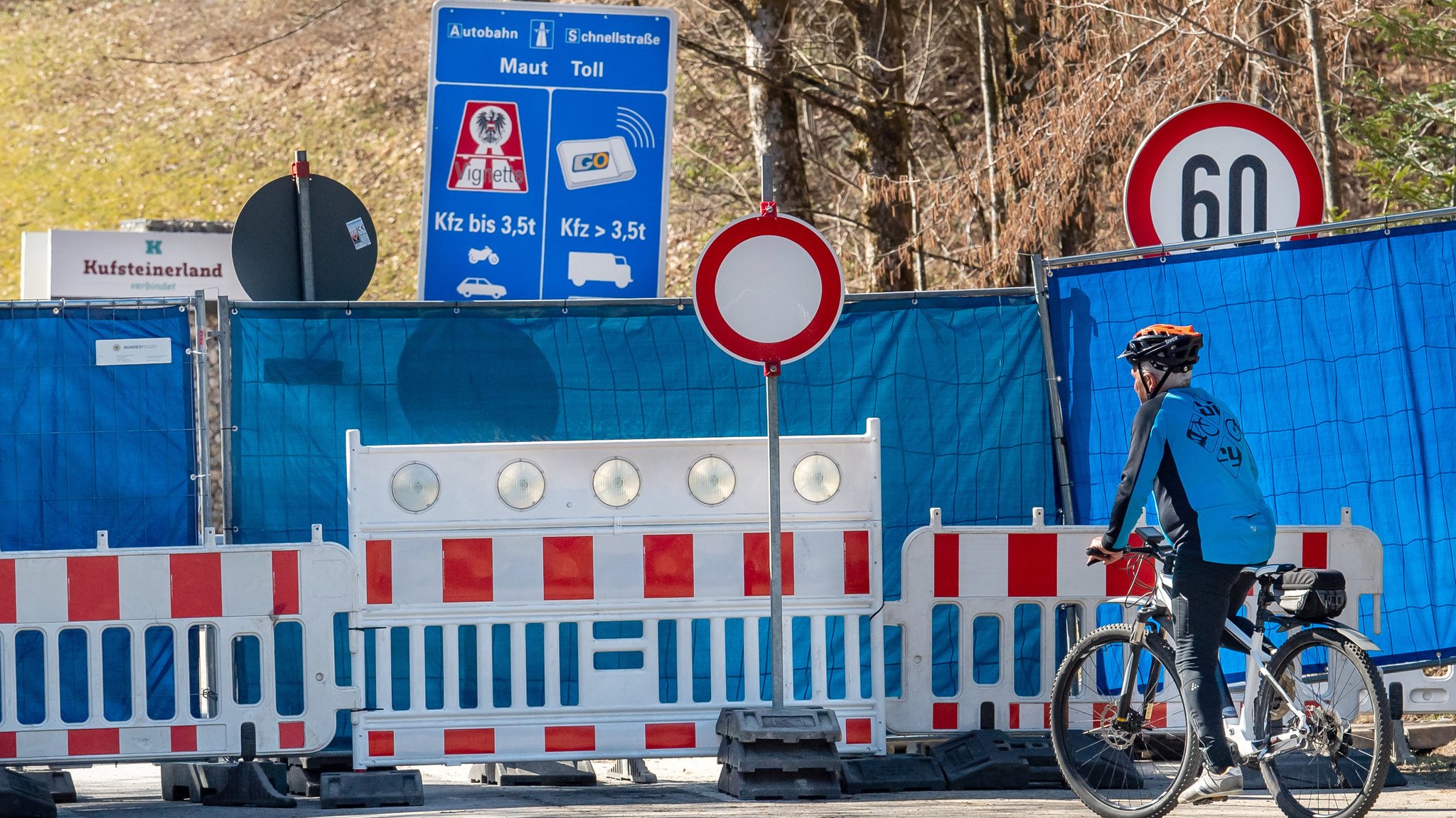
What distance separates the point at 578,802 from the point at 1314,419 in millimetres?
3710

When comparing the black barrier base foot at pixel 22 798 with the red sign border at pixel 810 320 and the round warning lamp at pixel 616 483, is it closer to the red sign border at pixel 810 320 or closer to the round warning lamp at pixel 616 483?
the round warning lamp at pixel 616 483

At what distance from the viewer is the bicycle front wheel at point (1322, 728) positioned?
595 centimetres

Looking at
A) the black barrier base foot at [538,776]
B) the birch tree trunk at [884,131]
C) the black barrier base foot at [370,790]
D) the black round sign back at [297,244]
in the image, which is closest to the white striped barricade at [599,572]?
the black barrier base foot at [370,790]

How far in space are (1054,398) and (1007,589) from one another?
1402 mm

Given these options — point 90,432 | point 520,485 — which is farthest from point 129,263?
point 520,485

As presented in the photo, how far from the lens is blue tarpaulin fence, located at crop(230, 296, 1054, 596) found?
8.59 m

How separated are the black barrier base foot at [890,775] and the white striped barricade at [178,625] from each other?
2.06m

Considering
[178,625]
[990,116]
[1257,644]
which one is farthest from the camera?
[990,116]

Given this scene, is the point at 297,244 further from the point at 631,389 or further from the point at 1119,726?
the point at 1119,726

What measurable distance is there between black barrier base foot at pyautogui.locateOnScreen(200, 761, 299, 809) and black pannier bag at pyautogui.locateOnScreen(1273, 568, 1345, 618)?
13.1 feet

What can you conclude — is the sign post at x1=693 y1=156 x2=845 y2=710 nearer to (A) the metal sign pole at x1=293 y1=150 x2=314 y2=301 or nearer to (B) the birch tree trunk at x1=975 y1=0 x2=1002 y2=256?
(A) the metal sign pole at x1=293 y1=150 x2=314 y2=301

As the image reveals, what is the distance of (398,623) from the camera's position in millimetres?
7457

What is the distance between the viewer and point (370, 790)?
7227 mm

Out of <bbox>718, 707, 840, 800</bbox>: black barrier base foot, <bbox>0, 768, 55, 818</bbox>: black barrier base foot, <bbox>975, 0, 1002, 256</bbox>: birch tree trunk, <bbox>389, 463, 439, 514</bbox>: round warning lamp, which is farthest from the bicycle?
<bbox>975, 0, 1002, 256</bbox>: birch tree trunk
